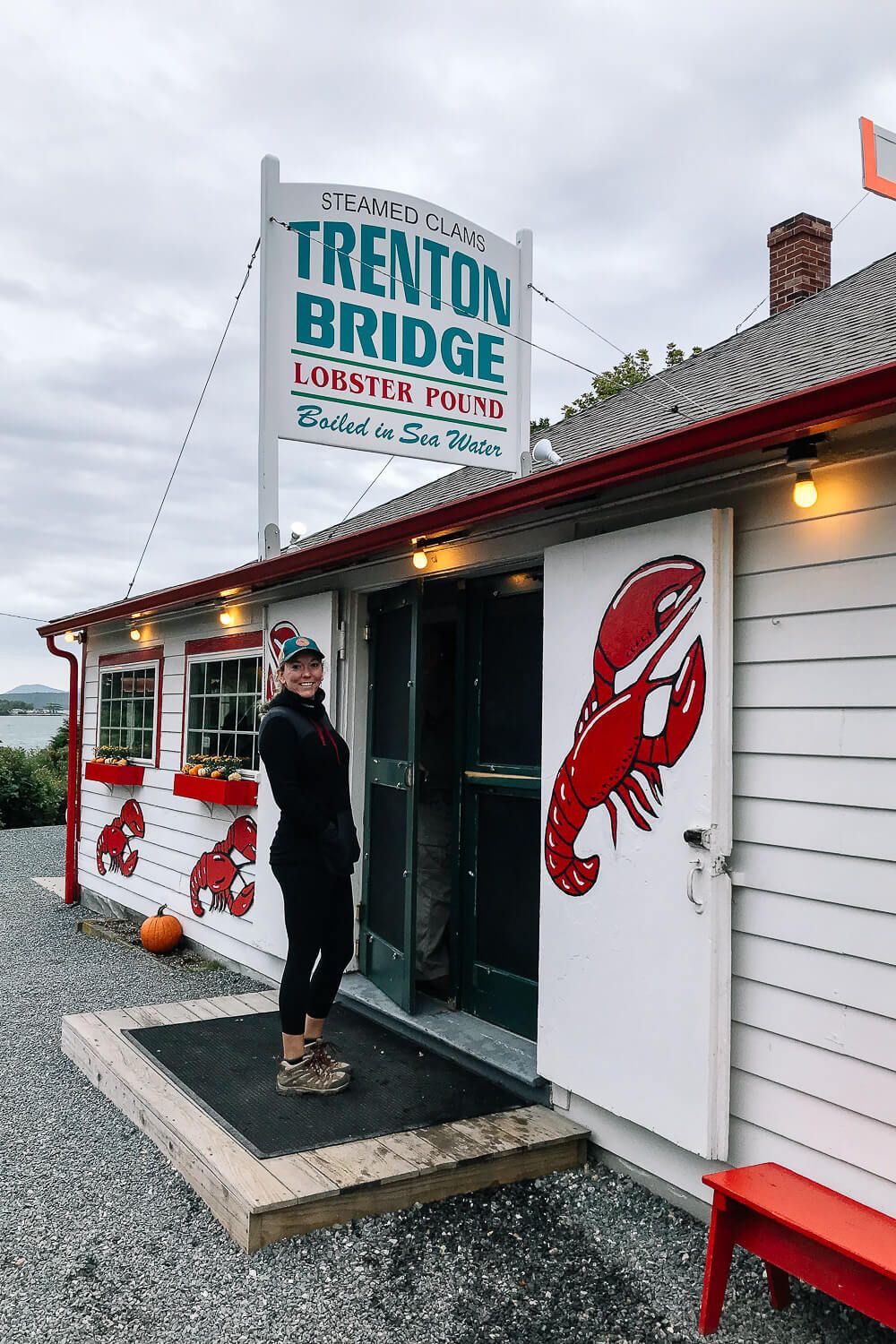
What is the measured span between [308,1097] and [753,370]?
400 centimetres

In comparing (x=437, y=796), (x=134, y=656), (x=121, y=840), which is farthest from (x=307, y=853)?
(x=121, y=840)

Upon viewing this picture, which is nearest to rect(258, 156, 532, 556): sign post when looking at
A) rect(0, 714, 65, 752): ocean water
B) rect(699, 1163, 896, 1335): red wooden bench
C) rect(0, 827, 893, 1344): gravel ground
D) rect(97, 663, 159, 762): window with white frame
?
rect(0, 827, 893, 1344): gravel ground

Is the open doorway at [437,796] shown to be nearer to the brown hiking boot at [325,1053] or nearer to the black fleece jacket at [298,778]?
the brown hiking boot at [325,1053]

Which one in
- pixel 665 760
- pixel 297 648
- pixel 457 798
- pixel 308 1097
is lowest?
pixel 308 1097

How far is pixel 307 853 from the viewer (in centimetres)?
362

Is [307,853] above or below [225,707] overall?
below

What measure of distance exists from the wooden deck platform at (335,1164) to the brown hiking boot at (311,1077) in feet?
1.19

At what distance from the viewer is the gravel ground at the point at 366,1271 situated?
2545mm

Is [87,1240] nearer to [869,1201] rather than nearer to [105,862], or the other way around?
[869,1201]

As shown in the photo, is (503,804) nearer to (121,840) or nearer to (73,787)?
(121,840)

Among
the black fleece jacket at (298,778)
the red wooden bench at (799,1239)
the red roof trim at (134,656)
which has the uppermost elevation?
the red roof trim at (134,656)

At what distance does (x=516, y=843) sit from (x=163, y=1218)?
2.06 m

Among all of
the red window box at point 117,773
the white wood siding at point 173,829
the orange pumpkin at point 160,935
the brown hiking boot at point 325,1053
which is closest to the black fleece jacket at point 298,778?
the brown hiking boot at point 325,1053

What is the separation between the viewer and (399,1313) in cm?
262
